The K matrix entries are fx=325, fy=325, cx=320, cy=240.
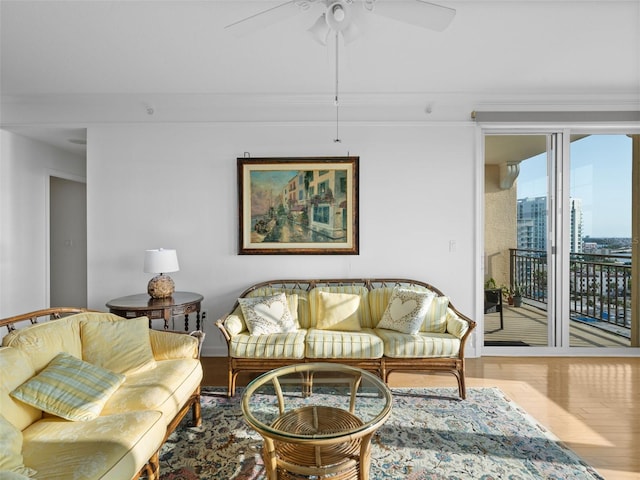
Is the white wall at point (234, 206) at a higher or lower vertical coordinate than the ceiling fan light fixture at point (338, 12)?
lower

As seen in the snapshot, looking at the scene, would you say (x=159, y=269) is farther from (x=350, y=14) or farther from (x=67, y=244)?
(x=67, y=244)

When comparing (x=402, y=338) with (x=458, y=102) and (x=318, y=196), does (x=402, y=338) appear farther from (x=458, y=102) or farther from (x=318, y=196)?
(x=458, y=102)

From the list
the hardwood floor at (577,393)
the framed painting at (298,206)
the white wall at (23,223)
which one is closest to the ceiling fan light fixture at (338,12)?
the framed painting at (298,206)

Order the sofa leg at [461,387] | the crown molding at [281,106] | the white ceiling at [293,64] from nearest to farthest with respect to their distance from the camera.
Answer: the white ceiling at [293,64], the sofa leg at [461,387], the crown molding at [281,106]

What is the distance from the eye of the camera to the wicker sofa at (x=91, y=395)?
138 cm

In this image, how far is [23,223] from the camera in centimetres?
388

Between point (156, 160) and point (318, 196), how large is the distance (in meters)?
1.88

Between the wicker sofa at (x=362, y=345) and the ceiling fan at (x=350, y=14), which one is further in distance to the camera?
the wicker sofa at (x=362, y=345)

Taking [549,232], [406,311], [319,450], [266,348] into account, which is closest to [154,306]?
[266,348]

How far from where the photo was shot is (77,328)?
7.19 feet

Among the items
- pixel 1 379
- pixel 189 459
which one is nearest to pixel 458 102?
pixel 189 459

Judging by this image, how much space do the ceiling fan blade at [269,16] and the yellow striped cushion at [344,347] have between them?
231 cm

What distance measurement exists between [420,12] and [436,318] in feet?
8.14

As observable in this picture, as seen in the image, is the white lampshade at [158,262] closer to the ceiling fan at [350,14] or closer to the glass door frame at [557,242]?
the ceiling fan at [350,14]
